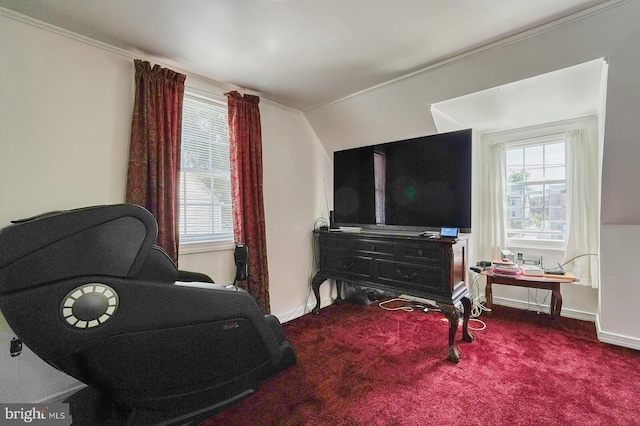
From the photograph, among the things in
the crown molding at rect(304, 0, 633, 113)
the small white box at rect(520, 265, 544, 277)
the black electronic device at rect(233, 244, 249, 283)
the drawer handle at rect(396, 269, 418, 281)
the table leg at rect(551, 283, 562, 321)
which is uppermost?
the crown molding at rect(304, 0, 633, 113)

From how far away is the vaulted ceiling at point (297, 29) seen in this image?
1.64 metres

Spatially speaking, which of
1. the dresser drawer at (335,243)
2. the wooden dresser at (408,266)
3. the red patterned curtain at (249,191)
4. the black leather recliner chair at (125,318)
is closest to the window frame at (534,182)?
the wooden dresser at (408,266)

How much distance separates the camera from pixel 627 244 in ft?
7.75

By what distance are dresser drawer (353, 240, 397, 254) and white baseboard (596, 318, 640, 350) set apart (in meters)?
1.95

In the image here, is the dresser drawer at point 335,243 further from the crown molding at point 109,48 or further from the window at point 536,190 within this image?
the window at point 536,190

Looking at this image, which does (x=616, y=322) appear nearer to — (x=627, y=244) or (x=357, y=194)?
(x=627, y=244)

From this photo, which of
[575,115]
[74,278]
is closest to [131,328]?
[74,278]

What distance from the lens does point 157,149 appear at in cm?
212

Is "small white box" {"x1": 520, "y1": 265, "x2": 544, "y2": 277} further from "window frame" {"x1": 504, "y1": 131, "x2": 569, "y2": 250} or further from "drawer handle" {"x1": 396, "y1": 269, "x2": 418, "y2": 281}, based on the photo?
"drawer handle" {"x1": 396, "y1": 269, "x2": 418, "y2": 281}

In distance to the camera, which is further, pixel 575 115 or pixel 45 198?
pixel 575 115

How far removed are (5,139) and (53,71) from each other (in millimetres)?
518

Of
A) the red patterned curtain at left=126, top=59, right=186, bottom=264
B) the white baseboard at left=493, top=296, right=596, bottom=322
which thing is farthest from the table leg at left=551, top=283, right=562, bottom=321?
the red patterned curtain at left=126, top=59, right=186, bottom=264

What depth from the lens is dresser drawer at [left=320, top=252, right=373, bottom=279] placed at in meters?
2.84

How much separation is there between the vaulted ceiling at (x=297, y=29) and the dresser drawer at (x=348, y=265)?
5.83 ft
